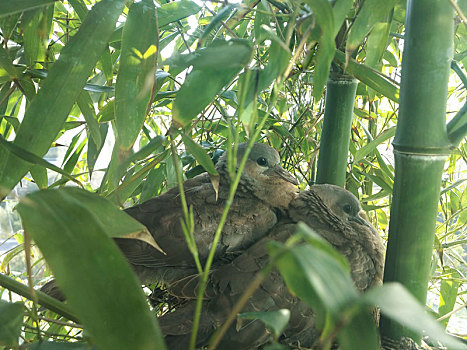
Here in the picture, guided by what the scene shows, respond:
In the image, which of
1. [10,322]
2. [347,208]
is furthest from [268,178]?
[10,322]

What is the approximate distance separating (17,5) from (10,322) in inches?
10.8

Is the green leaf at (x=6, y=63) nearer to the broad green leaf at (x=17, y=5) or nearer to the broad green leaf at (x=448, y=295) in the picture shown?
the broad green leaf at (x=17, y=5)

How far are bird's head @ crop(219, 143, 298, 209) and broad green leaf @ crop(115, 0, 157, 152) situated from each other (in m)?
0.49

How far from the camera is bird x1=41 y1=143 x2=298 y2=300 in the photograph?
0.75 metres

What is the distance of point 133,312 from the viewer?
0.27 m

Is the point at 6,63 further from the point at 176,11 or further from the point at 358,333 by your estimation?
the point at 358,333

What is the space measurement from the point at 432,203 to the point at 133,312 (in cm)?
33

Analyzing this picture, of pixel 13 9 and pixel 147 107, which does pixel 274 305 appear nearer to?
pixel 147 107

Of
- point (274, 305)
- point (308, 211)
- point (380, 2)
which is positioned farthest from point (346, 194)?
point (380, 2)

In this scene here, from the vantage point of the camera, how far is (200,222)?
2.59 feet

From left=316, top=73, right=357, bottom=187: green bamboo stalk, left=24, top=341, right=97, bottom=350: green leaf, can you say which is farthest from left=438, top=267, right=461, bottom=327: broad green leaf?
left=24, top=341, right=97, bottom=350: green leaf

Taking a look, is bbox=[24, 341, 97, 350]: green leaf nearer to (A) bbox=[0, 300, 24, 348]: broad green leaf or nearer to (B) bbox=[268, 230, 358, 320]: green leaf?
(A) bbox=[0, 300, 24, 348]: broad green leaf

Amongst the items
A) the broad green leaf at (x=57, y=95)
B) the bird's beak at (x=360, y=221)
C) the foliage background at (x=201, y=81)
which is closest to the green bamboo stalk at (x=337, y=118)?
the foliage background at (x=201, y=81)

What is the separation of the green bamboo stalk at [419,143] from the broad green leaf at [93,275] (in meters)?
0.30
